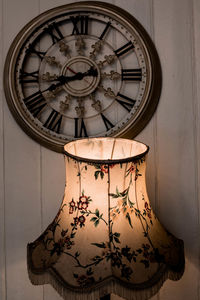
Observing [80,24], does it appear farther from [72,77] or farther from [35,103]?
[35,103]

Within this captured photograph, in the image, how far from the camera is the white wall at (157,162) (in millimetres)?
1368

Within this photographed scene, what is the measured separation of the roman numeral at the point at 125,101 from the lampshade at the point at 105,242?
0.42 meters

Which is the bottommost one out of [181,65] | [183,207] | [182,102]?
[183,207]

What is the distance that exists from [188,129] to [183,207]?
0.32 meters

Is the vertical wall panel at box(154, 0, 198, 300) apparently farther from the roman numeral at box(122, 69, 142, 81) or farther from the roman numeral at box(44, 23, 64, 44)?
the roman numeral at box(44, 23, 64, 44)

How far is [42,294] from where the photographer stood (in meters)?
1.40

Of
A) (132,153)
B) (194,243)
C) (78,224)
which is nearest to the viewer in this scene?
(78,224)

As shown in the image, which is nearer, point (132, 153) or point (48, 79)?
point (132, 153)

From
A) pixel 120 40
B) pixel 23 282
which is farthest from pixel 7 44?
pixel 23 282

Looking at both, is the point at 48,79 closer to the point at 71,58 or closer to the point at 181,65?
the point at 71,58

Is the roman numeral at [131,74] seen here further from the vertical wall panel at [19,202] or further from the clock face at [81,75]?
the vertical wall panel at [19,202]

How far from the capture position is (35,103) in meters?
1.40

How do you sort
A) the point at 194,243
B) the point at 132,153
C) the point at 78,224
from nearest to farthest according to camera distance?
1. the point at 78,224
2. the point at 132,153
3. the point at 194,243

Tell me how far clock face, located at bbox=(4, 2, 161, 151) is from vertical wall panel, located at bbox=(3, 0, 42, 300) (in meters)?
0.07
